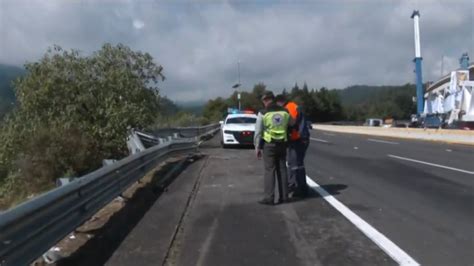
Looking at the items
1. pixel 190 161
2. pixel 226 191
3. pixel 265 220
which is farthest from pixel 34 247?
pixel 190 161

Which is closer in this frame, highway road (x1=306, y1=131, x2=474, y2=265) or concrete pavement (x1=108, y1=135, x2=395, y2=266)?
concrete pavement (x1=108, y1=135, x2=395, y2=266)

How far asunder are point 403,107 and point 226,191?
14759 cm

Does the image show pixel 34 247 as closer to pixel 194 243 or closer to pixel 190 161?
pixel 194 243

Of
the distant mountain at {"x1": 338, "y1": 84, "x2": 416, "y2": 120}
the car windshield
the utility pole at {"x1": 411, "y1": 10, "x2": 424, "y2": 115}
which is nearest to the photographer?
the car windshield

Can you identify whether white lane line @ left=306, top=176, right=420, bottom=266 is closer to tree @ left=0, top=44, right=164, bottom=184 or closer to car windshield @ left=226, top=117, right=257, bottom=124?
tree @ left=0, top=44, right=164, bottom=184

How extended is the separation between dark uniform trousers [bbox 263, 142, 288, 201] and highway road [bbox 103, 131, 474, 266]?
30 cm

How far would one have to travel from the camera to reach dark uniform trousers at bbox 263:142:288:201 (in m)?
9.76

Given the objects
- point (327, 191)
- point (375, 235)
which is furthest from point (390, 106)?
point (375, 235)

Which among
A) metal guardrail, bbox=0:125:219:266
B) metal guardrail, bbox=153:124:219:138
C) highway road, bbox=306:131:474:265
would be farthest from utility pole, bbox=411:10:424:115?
metal guardrail, bbox=0:125:219:266

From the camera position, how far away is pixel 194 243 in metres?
7.10

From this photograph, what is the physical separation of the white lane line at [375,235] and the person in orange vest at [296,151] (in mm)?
492

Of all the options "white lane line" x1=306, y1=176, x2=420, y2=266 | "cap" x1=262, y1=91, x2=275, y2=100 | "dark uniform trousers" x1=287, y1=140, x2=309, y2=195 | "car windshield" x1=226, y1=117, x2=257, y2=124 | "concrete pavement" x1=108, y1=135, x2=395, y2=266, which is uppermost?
"cap" x1=262, y1=91, x2=275, y2=100

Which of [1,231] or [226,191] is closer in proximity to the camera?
[1,231]

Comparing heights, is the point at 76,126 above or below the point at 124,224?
above
